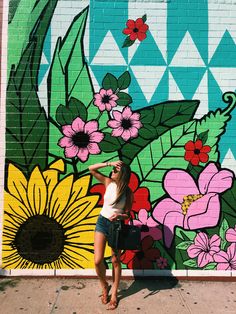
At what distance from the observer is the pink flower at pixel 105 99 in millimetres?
4516

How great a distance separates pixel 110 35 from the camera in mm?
4535

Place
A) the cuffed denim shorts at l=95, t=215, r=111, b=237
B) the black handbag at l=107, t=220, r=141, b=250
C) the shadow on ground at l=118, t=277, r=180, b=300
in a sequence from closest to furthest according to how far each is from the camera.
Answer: the black handbag at l=107, t=220, r=141, b=250
the cuffed denim shorts at l=95, t=215, r=111, b=237
the shadow on ground at l=118, t=277, r=180, b=300

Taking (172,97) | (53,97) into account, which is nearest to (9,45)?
(53,97)

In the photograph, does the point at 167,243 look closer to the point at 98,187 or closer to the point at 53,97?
the point at 98,187

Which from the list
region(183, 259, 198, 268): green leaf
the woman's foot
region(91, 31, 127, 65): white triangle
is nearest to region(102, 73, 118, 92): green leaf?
region(91, 31, 127, 65): white triangle

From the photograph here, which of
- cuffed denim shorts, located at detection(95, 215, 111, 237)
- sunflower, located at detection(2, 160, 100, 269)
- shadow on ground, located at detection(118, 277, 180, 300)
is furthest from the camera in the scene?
sunflower, located at detection(2, 160, 100, 269)

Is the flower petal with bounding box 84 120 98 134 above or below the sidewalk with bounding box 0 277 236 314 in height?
above

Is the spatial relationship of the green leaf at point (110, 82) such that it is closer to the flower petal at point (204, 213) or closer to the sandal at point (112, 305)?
the flower petal at point (204, 213)

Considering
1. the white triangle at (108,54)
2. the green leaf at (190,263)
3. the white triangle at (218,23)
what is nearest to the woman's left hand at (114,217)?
the green leaf at (190,263)

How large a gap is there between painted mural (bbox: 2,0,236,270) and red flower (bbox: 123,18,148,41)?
0.6 inches

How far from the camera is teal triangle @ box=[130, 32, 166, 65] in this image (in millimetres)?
4543

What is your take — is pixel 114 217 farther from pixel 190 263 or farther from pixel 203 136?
pixel 203 136

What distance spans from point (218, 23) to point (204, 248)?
9.97ft

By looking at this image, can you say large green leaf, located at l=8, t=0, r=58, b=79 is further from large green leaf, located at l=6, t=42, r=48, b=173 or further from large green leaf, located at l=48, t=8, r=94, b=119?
large green leaf, located at l=48, t=8, r=94, b=119
